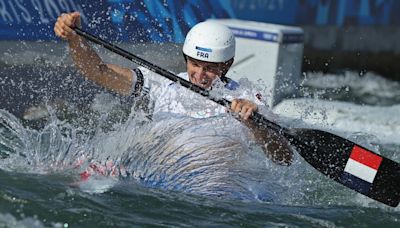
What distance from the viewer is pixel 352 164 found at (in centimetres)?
569

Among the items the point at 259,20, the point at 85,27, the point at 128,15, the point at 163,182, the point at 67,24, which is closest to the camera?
the point at 163,182

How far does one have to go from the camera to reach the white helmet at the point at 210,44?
5.56 m

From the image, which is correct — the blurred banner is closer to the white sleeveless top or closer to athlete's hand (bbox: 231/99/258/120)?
the white sleeveless top

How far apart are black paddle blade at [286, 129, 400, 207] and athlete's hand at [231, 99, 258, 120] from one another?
0.44m

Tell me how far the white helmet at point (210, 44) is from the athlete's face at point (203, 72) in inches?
1.7

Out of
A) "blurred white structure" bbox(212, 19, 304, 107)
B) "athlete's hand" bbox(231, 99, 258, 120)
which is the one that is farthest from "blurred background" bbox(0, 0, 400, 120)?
"athlete's hand" bbox(231, 99, 258, 120)

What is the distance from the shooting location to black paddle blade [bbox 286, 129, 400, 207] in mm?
5625

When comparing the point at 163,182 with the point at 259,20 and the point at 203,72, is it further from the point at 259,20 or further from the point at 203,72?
the point at 259,20

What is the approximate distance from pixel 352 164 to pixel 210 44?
1.23 m

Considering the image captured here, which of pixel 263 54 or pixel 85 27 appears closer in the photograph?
pixel 85 27

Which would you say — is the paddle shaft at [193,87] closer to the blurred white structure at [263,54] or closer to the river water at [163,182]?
the river water at [163,182]

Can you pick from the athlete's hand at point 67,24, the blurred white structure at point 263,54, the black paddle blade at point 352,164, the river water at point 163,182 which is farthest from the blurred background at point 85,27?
the black paddle blade at point 352,164

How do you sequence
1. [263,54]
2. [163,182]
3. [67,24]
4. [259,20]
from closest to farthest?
1. [163,182]
2. [67,24]
3. [263,54]
4. [259,20]

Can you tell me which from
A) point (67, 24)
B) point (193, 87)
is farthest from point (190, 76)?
point (67, 24)
